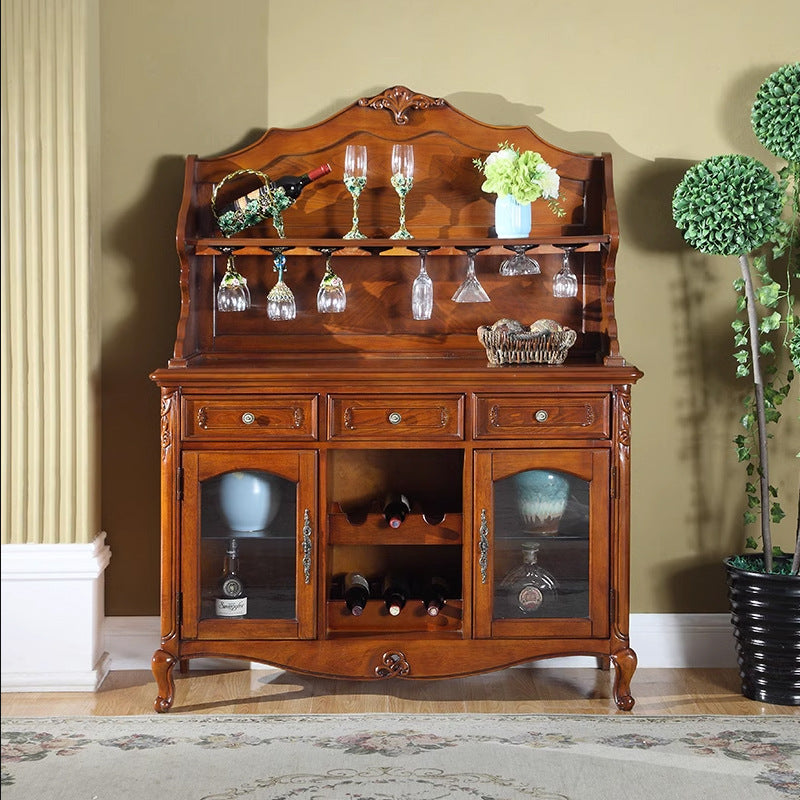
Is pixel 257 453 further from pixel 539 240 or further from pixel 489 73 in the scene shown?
pixel 489 73

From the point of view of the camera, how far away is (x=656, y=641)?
3498mm

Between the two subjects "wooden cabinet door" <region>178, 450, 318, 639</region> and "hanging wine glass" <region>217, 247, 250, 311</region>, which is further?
"hanging wine glass" <region>217, 247, 250, 311</region>

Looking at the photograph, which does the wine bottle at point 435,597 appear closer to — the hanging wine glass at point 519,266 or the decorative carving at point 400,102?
the hanging wine glass at point 519,266

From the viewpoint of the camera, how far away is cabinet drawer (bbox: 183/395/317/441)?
2.95 metres

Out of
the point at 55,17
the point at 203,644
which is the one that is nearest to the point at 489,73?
the point at 55,17

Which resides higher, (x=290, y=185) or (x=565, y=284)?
(x=290, y=185)

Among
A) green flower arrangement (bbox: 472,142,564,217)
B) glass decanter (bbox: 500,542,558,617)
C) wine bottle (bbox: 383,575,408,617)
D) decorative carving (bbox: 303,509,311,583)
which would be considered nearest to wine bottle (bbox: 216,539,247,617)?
decorative carving (bbox: 303,509,311,583)

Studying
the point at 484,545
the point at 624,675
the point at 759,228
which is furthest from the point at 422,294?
the point at 624,675

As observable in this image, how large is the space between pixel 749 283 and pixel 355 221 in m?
1.23

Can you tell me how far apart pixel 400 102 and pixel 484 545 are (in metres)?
1.43

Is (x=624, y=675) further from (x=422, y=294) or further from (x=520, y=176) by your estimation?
(x=520, y=176)

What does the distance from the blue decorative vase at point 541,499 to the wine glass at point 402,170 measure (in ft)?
2.73

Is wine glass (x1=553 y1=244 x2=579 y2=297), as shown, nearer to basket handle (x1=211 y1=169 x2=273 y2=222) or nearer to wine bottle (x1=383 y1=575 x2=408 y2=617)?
basket handle (x1=211 y1=169 x2=273 y2=222)

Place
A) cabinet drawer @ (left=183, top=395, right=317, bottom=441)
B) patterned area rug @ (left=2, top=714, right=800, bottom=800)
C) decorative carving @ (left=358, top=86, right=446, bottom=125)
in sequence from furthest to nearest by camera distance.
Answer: decorative carving @ (left=358, top=86, right=446, bottom=125) < cabinet drawer @ (left=183, top=395, right=317, bottom=441) < patterned area rug @ (left=2, top=714, right=800, bottom=800)
